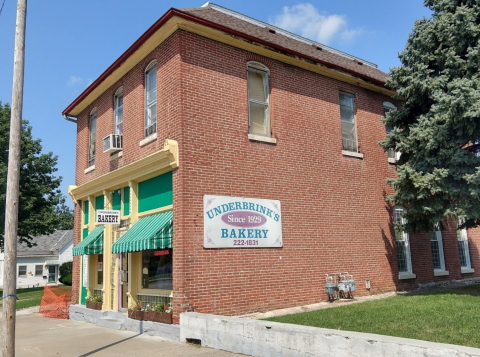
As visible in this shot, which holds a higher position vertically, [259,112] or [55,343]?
[259,112]

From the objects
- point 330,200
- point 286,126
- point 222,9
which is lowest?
point 330,200

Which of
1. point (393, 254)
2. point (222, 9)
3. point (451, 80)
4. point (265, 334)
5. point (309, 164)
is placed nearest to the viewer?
point (265, 334)

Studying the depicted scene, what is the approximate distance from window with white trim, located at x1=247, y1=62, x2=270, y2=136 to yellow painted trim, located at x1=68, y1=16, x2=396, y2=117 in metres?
0.49

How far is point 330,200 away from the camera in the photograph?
44.7 ft

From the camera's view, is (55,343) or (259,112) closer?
(55,343)

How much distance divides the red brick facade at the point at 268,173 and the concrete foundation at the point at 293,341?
4.21 feet

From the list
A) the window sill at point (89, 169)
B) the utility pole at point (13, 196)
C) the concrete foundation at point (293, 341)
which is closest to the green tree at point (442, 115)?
the concrete foundation at point (293, 341)

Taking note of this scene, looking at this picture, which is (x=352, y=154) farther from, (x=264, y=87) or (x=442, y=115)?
(x=264, y=87)

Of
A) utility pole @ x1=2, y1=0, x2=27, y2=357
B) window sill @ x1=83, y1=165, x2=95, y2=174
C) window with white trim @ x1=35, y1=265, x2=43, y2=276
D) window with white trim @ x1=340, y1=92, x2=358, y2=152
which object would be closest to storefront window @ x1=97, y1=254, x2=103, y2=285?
window sill @ x1=83, y1=165, x2=95, y2=174

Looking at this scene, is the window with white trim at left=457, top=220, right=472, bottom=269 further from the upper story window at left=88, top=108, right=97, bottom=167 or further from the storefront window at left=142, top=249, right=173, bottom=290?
the upper story window at left=88, top=108, right=97, bottom=167

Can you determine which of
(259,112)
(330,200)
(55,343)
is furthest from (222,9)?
(55,343)

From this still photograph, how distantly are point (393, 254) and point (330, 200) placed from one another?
3.36 metres

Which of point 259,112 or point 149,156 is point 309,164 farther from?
point 149,156

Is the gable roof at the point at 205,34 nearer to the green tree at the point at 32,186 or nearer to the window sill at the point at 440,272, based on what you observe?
the window sill at the point at 440,272
